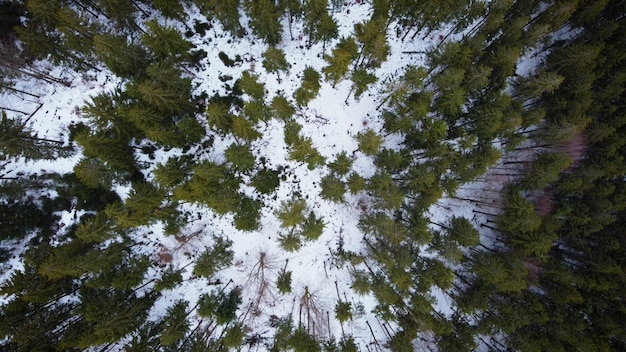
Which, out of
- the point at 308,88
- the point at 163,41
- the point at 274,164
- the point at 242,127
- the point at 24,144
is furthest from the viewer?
the point at 274,164

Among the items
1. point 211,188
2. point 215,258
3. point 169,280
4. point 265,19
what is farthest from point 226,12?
point 169,280

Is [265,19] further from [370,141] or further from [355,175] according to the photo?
[355,175]

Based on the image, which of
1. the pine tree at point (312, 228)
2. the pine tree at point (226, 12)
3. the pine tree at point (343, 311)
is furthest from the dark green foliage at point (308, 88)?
the pine tree at point (343, 311)

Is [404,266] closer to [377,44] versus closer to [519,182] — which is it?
[519,182]

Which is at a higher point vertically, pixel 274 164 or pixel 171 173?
pixel 274 164

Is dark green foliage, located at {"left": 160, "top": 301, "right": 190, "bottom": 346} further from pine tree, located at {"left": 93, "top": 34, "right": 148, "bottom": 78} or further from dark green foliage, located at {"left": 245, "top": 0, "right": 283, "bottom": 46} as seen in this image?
dark green foliage, located at {"left": 245, "top": 0, "right": 283, "bottom": 46}

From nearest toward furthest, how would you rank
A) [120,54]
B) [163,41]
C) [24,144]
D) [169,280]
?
[120,54] → [163,41] → [24,144] → [169,280]

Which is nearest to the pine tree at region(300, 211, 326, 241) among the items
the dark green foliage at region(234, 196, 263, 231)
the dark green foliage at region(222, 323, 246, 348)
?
the dark green foliage at region(234, 196, 263, 231)

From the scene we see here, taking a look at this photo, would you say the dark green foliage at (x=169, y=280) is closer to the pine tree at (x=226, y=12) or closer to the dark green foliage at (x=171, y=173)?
the dark green foliage at (x=171, y=173)
